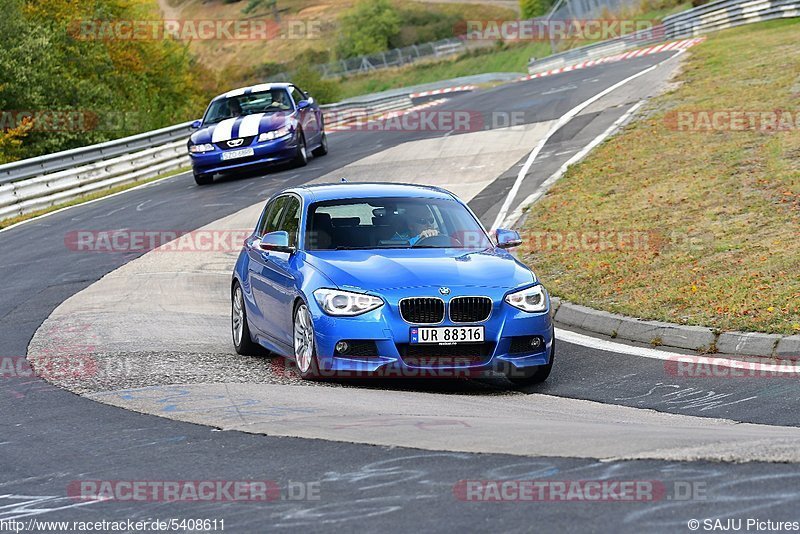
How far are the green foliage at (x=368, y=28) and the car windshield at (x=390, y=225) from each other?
98.8m

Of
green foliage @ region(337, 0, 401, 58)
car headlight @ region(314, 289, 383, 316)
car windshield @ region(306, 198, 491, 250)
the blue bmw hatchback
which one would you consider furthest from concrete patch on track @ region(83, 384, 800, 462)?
green foliage @ region(337, 0, 401, 58)

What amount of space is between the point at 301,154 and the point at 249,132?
5.23 ft

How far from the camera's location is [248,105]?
87.2 ft

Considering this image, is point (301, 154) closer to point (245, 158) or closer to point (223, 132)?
point (245, 158)

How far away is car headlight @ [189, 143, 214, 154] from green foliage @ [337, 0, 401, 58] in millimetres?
83217

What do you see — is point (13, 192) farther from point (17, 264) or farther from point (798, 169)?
point (798, 169)

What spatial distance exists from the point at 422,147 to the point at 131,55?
2802 cm

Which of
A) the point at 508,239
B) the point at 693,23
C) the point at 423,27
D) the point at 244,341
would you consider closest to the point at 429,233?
the point at 508,239

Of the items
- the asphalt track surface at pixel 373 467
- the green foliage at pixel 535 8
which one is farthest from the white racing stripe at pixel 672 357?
the green foliage at pixel 535 8

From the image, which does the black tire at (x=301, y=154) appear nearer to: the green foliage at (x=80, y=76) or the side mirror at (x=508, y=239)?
the green foliage at (x=80, y=76)

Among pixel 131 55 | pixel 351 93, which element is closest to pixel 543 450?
pixel 131 55

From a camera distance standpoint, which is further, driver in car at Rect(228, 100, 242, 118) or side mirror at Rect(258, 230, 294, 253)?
driver in car at Rect(228, 100, 242, 118)

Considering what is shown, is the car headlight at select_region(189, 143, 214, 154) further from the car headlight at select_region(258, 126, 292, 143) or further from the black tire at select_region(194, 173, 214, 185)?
the car headlight at select_region(258, 126, 292, 143)

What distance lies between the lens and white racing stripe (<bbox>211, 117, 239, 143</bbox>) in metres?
25.9
